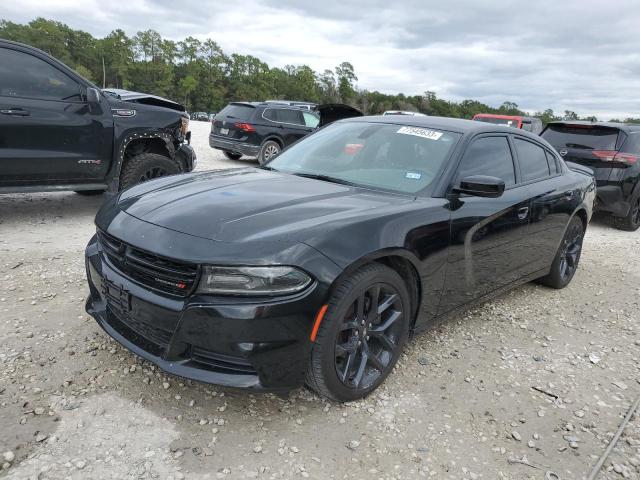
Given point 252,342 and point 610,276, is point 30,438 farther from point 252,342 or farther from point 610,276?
point 610,276

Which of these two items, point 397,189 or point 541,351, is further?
point 541,351

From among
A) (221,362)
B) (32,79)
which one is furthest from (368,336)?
(32,79)

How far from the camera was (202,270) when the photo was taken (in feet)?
7.29

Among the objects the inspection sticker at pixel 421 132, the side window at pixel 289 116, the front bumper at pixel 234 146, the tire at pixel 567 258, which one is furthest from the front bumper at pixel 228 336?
the side window at pixel 289 116

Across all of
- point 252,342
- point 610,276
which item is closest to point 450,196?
point 252,342

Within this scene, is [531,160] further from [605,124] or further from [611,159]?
[605,124]

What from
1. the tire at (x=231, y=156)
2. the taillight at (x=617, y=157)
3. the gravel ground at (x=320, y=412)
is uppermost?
the taillight at (x=617, y=157)

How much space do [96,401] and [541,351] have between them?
291 centimetres

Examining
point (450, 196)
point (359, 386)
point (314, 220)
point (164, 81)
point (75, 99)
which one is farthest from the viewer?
point (164, 81)

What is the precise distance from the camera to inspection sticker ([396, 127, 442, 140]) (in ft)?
11.4

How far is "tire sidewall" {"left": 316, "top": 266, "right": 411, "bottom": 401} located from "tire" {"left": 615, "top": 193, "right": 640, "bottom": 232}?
6.91m

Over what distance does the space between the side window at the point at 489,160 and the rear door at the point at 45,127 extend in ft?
13.4

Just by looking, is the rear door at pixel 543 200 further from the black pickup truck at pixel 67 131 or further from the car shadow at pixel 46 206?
the car shadow at pixel 46 206

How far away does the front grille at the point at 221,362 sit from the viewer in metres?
2.26
